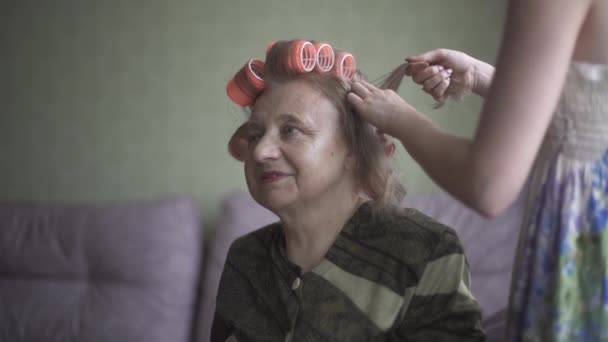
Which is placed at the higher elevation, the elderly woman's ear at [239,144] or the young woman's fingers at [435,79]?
the young woman's fingers at [435,79]

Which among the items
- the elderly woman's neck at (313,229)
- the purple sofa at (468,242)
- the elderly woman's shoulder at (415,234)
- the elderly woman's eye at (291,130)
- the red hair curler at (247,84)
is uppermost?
the red hair curler at (247,84)

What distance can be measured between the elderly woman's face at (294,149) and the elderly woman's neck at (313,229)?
→ 3 cm

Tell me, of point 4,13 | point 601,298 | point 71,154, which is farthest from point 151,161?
point 601,298

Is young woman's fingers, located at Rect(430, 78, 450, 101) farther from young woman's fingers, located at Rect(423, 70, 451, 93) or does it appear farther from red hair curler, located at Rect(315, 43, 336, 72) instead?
Result: red hair curler, located at Rect(315, 43, 336, 72)

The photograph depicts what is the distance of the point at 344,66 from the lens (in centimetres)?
122

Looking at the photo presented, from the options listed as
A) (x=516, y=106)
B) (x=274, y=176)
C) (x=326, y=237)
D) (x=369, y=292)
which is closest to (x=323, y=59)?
(x=274, y=176)

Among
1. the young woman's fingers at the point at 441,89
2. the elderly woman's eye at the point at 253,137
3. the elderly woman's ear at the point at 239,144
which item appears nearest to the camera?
the young woman's fingers at the point at 441,89

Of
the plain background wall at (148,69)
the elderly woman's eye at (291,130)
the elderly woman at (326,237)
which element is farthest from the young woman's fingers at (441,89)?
→ the plain background wall at (148,69)

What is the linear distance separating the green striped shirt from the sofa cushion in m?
1.38

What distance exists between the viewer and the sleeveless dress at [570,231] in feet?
2.31

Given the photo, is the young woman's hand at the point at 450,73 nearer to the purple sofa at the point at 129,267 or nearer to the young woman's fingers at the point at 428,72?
the young woman's fingers at the point at 428,72

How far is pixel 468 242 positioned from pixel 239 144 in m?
1.61

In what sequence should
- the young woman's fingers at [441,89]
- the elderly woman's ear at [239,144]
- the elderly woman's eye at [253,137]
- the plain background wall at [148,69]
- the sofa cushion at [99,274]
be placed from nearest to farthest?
the young woman's fingers at [441,89] < the elderly woman's eye at [253,137] < the elderly woman's ear at [239,144] < the sofa cushion at [99,274] < the plain background wall at [148,69]

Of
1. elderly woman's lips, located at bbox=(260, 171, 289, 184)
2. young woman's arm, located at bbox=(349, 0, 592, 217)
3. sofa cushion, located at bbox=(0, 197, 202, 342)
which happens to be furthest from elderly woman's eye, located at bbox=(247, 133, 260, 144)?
sofa cushion, located at bbox=(0, 197, 202, 342)
